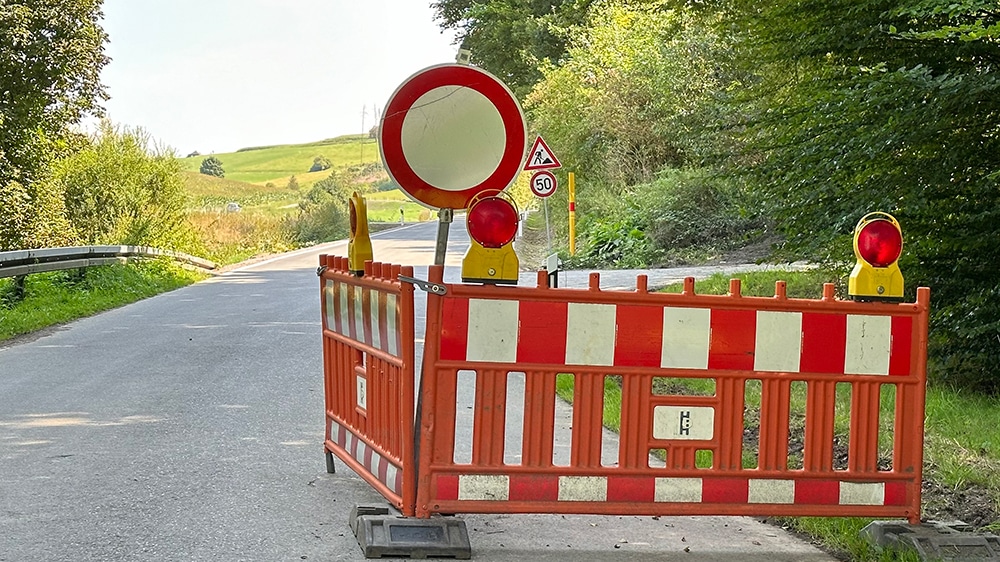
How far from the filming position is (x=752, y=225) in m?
25.5

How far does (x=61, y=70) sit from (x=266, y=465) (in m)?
20.2

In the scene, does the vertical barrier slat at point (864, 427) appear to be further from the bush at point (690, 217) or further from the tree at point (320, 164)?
the tree at point (320, 164)

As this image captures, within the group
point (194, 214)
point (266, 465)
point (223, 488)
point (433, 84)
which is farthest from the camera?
point (194, 214)

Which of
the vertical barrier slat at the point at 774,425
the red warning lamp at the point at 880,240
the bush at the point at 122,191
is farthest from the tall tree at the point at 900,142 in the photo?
the bush at the point at 122,191

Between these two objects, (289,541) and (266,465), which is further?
(266,465)

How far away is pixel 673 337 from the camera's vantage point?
498 cm

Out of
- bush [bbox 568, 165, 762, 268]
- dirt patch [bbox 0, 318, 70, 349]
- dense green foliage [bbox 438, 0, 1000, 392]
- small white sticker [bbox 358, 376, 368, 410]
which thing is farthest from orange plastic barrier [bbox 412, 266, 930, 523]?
bush [bbox 568, 165, 762, 268]

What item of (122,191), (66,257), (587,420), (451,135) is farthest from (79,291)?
(587,420)

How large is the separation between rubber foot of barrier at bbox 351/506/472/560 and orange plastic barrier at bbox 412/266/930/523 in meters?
0.08

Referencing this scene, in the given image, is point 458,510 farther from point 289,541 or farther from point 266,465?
point 266,465

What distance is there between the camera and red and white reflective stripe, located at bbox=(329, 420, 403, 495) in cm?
511

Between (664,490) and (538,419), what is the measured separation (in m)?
0.62

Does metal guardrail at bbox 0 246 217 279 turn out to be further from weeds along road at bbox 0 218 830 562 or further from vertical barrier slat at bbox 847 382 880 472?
vertical barrier slat at bbox 847 382 880 472

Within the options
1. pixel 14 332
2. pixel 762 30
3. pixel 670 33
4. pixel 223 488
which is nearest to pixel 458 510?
pixel 223 488
